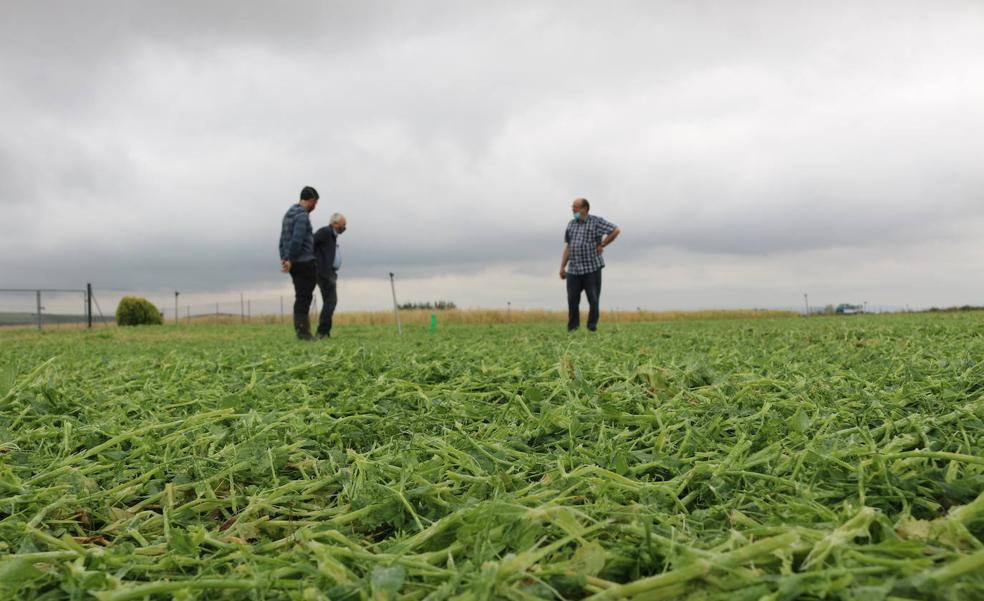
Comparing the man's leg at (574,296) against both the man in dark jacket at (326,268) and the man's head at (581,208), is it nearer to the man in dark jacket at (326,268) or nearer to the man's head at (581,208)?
the man's head at (581,208)

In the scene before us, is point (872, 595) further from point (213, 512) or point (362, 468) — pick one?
point (213, 512)

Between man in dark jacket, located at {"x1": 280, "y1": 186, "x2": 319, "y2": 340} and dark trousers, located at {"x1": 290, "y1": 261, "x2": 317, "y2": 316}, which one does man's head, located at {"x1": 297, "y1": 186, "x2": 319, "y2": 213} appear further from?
dark trousers, located at {"x1": 290, "y1": 261, "x2": 317, "y2": 316}

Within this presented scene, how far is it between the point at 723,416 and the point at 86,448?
2.77 m

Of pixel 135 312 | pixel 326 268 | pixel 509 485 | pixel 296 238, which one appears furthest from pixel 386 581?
pixel 135 312

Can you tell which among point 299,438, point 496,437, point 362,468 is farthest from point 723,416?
point 299,438

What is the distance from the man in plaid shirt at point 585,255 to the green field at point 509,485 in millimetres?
5474

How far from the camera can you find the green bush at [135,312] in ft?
86.5

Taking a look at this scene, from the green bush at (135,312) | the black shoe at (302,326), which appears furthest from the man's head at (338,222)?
the green bush at (135,312)

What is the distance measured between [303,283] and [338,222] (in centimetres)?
121

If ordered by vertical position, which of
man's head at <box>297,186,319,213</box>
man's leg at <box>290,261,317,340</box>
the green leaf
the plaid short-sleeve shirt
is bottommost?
the green leaf

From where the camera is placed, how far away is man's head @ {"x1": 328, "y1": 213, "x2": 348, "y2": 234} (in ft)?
31.1

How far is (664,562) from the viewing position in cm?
140

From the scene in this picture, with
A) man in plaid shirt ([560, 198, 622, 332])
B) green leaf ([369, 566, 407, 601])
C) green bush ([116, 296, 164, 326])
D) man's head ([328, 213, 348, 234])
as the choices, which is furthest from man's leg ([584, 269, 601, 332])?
green bush ([116, 296, 164, 326])

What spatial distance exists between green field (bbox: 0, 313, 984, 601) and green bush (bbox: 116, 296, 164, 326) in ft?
83.6
